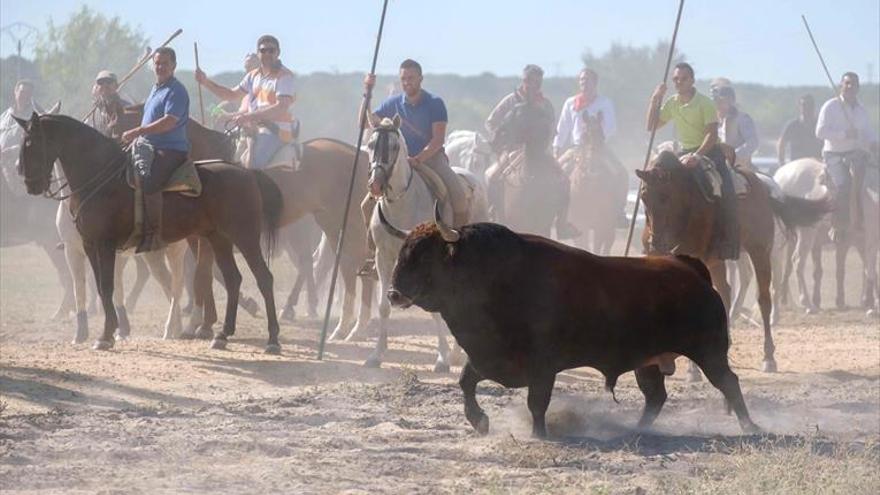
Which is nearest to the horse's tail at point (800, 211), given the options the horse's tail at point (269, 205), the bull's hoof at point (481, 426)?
the horse's tail at point (269, 205)

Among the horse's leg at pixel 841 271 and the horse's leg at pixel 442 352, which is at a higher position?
the horse's leg at pixel 841 271

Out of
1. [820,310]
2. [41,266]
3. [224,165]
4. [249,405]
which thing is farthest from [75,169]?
[41,266]

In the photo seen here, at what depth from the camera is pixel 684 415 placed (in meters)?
13.5

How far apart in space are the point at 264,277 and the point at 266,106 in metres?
2.15

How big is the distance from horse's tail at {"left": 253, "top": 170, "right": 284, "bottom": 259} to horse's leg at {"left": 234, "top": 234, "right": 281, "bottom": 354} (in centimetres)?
38

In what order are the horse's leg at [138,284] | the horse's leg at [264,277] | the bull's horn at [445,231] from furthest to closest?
the horse's leg at [138,284], the horse's leg at [264,277], the bull's horn at [445,231]

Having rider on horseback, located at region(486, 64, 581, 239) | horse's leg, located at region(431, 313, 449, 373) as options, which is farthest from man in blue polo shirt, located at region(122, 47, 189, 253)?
rider on horseback, located at region(486, 64, 581, 239)

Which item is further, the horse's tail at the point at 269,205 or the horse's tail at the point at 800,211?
the horse's tail at the point at 800,211

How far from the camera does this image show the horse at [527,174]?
70.9 ft

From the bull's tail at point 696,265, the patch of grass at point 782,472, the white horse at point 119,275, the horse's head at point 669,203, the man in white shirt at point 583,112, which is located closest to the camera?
the patch of grass at point 782,472

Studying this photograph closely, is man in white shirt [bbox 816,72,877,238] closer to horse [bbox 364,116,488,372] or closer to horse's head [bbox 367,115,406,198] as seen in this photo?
horse [bbox 364,116,488,372]

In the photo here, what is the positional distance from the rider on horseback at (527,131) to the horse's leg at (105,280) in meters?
6.55

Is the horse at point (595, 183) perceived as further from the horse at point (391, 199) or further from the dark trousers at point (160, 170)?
the dark trousers at point (160, 170)

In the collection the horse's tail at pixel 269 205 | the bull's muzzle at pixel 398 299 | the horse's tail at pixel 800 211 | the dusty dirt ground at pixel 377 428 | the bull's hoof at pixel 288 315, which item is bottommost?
the dusty dirt ground at pixel 377 428
